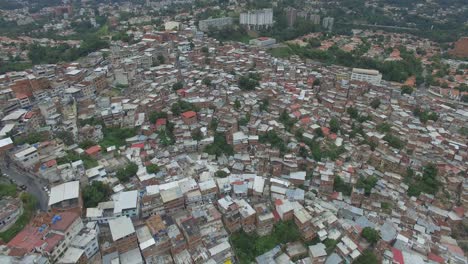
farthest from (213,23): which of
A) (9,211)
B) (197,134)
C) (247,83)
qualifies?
(9,211)

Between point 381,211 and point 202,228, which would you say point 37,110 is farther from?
point 381,211

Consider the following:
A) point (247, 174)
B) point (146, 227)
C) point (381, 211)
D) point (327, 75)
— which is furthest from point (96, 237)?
point (327, 75)

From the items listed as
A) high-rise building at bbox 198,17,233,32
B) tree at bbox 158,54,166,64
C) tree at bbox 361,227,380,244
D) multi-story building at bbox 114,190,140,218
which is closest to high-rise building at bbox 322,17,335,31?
high-rise building at bbox 198,17,233,32

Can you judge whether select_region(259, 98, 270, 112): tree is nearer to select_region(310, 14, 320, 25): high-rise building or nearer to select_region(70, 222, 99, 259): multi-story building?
select_region(70, 222, 99, 259): multi-story building

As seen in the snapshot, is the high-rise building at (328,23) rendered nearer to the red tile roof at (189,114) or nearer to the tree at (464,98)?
the tree at (464,98)

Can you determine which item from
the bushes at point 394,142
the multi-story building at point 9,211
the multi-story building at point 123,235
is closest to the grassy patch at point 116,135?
the multi-story building at point 9,211

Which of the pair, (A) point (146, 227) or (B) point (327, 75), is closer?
(A) point (146, 227)
